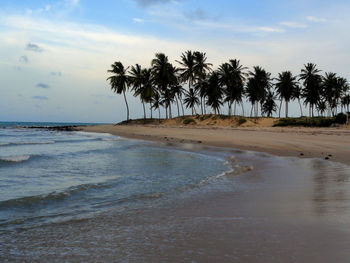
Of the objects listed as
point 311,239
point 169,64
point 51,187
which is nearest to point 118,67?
point 169,64

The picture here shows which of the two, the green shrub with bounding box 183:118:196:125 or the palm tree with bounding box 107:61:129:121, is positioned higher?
the palm tree with bounding box 107:61:129:121

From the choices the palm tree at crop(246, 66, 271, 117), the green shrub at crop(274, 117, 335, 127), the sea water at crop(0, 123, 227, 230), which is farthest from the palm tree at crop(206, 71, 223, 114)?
the sea water at crop(0, 123, 227, 230)

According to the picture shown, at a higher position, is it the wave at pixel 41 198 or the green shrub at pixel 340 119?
the green shrub at pixel 340 119

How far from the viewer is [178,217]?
424 cm

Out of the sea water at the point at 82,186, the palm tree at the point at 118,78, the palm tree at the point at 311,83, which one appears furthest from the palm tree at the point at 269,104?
the sea water at the point at 82,186

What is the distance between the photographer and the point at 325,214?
4.02 meters

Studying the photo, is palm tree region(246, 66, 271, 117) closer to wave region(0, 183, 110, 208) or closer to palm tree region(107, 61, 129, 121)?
palm tree region(107, 61, 129, 121)

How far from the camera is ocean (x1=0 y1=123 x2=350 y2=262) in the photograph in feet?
9.59

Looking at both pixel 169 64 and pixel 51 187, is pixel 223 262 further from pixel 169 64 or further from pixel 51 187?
pixel 169 64

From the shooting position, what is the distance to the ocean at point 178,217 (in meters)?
2.92

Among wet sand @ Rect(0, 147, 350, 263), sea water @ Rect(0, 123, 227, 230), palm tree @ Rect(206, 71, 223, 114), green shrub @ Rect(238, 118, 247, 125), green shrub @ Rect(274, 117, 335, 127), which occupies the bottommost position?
sea water @ Rect(0, 123, 227, 230)

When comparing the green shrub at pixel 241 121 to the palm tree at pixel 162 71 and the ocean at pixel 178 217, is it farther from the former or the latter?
the ocean at pixel 178 217

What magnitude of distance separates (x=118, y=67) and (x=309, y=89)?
3998cm

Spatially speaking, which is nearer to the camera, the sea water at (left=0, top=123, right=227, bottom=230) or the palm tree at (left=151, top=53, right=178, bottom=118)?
the sea water at (left=0, top=123, right=227, bottom=230)
